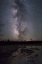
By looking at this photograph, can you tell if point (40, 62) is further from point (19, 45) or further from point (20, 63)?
point (19, 45)

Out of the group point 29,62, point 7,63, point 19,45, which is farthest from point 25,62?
point 19,45

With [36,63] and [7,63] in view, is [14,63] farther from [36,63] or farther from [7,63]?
[36,63]

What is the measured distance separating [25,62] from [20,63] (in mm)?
304

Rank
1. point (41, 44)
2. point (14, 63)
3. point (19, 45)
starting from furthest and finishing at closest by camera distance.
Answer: point (19, 45) < point (41, 44) < point (14, 63)

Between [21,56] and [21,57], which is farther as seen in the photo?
[21,56]

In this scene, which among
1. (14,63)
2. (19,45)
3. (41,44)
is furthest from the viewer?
(19,45)

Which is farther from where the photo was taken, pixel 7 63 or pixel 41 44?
pixel 41 44

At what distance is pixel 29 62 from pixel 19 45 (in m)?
6.67

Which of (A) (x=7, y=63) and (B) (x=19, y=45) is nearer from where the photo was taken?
(A) (x=7, y=63)

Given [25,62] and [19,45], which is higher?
[19,45]

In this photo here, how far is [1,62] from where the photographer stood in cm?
680

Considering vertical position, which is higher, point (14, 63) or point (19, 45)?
point (19, 45)

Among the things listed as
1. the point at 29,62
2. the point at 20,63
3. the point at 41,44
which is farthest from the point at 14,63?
the point at 41,44

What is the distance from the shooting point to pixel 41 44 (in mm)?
12250
